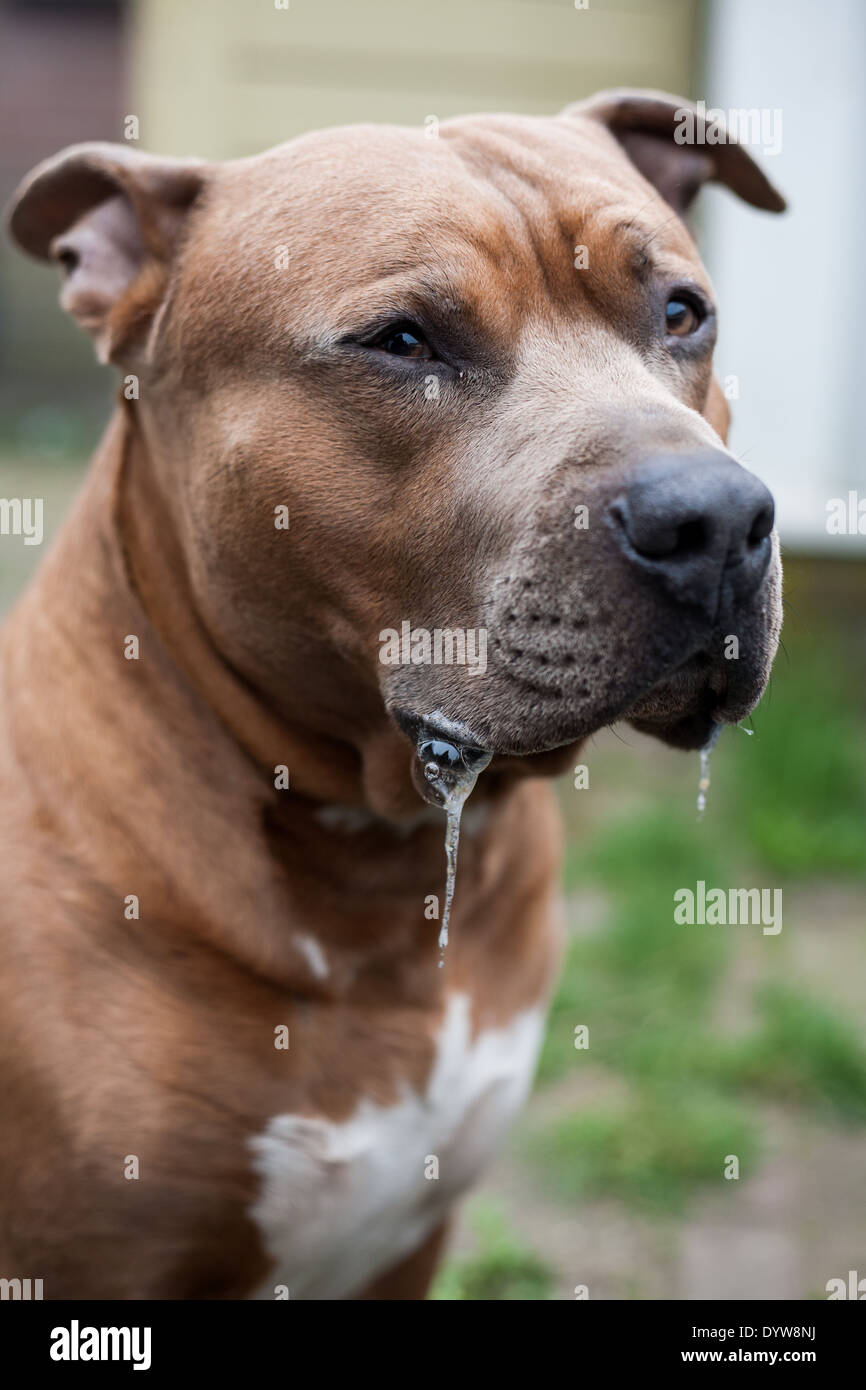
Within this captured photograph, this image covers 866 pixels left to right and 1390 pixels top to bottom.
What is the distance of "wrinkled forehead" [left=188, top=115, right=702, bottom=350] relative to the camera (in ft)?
Answer: 7.11

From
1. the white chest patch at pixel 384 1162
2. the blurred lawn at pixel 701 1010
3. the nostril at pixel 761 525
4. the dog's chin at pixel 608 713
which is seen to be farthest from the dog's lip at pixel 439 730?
the blurred lawn at pixel 701 1010

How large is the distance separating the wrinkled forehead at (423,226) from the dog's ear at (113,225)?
0.08m

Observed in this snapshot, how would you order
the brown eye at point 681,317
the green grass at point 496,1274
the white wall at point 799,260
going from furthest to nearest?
the white wall at point 799,260 < the green grass at point 496,1274 < the brown eye at point 681,317

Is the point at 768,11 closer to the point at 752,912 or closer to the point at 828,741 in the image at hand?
the point at 828,741

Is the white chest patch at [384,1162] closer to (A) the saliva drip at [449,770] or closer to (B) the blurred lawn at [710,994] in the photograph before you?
(A) the saliva drip at [449,770]

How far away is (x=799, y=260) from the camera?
241 inches

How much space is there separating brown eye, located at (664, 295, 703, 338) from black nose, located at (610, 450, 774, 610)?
1.67 ft

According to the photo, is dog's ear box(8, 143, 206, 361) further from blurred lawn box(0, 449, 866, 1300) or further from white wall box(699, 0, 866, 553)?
white wall box(699, 0, 866, 553)

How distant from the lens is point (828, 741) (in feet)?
18.1

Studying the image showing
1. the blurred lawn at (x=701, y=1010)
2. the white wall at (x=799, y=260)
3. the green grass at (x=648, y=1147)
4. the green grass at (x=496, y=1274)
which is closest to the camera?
the green grass at (x=496, y=1274)

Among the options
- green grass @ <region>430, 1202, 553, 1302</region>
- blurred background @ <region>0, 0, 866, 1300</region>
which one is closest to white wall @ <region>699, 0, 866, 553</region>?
blurred background @ <region>0, 0, 866, 1300</region>

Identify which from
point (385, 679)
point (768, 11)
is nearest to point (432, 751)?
point (385, 679)

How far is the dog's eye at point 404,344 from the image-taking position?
2184 millimetres
